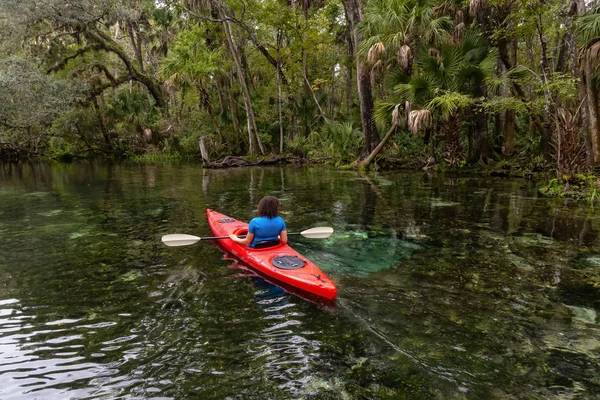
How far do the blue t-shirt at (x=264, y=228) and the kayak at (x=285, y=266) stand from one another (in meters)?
0.16

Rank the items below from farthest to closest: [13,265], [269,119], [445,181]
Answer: [269,119], [445,181], [13,265]

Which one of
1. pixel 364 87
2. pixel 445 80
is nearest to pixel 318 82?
pixel 364 87

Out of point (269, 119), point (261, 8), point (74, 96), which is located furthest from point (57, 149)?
point (261, 8)

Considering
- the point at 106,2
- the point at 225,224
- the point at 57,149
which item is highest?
the point at 106,2

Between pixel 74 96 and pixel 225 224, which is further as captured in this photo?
pixel 74 96

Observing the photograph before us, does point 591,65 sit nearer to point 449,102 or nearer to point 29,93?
point 449,102

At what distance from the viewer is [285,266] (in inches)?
199

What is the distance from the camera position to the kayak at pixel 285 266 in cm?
459

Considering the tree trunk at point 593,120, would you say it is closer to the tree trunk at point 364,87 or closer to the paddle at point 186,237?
the tree trunk at point 364,87

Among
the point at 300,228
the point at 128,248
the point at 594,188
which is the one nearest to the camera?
the point at 128,248

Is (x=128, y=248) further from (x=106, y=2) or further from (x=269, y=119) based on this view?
(x=106, y=2)

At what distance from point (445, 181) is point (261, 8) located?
522 inches

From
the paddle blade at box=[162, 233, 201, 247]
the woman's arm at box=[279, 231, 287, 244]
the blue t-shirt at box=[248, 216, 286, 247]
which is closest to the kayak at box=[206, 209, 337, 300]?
the woman's arm at box=[279, 231, 287, 244]

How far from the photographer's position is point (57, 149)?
32.0 metres
